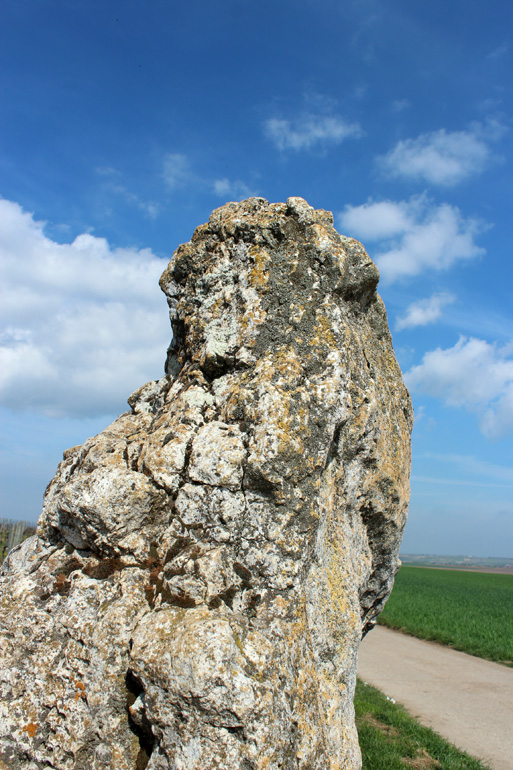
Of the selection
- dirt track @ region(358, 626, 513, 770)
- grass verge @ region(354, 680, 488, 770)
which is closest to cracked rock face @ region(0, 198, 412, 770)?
grass verge @ region(354, 680, 488, 770)

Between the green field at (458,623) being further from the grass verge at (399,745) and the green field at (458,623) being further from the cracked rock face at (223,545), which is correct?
the cracked rock face at (223,545)

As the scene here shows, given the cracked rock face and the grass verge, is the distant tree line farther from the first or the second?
the cracked rock face

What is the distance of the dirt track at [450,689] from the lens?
26.8ft

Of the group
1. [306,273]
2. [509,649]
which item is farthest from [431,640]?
[306,273]

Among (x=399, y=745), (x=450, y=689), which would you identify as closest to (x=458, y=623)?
(x=450, y=689)

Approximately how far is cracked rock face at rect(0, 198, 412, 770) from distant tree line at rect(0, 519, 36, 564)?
13.8 metres

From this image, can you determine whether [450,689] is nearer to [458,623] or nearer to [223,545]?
[458,623]

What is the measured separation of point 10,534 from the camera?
16562 millimetres

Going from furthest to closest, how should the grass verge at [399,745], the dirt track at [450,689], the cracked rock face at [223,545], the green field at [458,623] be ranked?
the green field at [458,623]
the dirt track at [450,689]
the grass verge at [399,745]
the cracked rock face at [223,545]

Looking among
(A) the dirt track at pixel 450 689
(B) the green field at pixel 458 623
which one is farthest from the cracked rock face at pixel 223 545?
(B) the green field at pixel 458 623

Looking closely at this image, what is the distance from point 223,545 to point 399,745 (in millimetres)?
6036

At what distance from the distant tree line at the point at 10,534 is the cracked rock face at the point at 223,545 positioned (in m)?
13.8

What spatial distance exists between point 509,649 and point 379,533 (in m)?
13.4

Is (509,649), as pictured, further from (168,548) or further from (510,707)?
(168,548)
